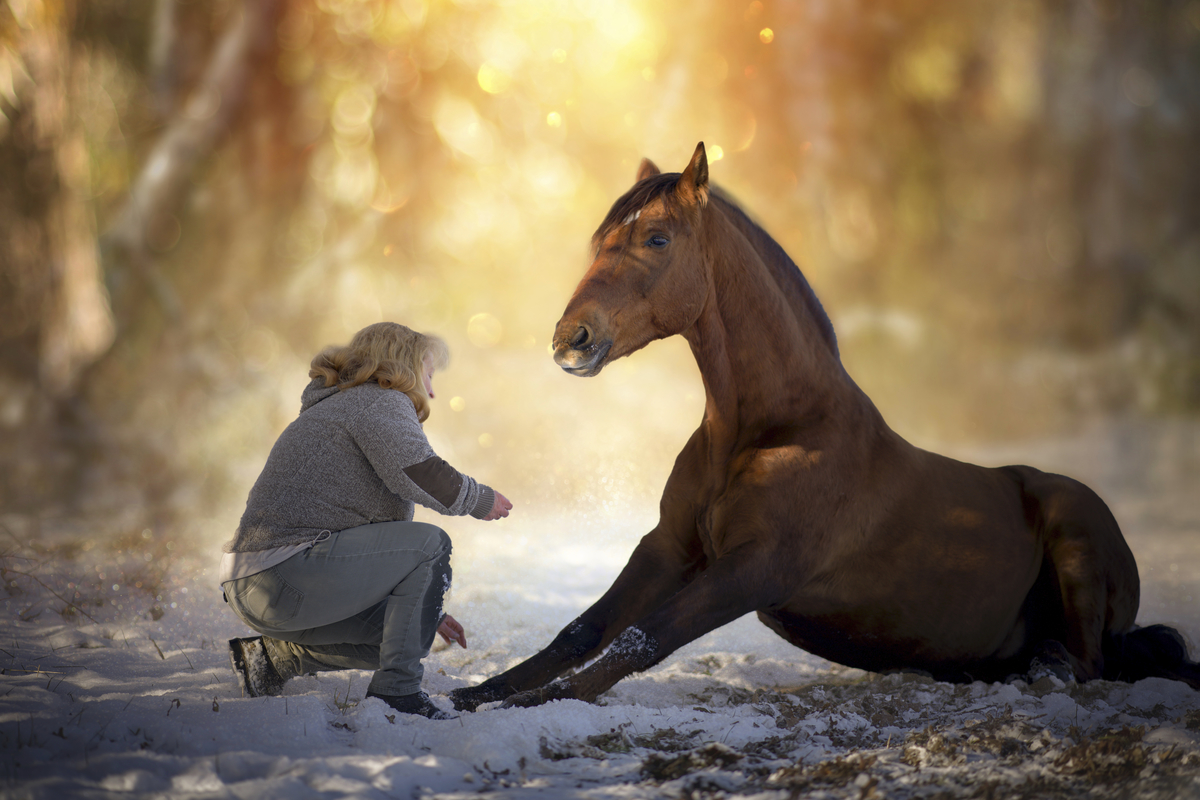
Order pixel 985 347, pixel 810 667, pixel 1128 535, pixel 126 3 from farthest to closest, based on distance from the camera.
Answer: pixel 985 347
pixel 126 3
pixel 1128 535
pixel 810 667

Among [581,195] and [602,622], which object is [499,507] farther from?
[581,195]

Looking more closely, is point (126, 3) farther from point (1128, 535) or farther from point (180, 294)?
point (1128, 535)

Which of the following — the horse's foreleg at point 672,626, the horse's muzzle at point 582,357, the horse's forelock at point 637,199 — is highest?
the horse's forelock at point 637,199

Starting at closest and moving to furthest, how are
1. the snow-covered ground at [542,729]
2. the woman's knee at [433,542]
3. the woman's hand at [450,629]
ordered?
1. the snow-covered ground at [542,729]
2. the woman's knee at [433,542]
3. the woman's hand at [450,629]

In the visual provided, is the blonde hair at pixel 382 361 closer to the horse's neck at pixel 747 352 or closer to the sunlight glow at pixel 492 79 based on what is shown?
the horse's neck at pixel 747 352

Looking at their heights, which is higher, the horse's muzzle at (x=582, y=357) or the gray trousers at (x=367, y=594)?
the horse's muzzle at (x=582, y=357)

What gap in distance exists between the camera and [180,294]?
633cm

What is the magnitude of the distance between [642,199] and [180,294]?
5.56m

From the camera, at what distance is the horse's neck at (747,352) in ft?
6.88

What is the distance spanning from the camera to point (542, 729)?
1524 millimetres

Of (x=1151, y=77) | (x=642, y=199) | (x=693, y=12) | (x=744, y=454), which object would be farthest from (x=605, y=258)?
(x=1151, y=77)

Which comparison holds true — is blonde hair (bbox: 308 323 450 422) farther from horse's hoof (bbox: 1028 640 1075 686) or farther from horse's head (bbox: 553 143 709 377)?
horse's hoof (bbox: 1028 640 1075 686)

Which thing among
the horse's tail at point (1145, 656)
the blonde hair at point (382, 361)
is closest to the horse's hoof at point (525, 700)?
the blonde hair at point (382, 361)

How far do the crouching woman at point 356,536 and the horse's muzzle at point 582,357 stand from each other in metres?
0.36
